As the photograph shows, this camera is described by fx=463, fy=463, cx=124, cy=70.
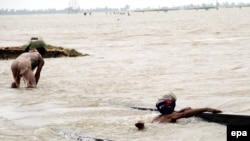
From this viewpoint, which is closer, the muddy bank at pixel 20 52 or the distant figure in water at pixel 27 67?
the distant figure in water at pixel 27 67

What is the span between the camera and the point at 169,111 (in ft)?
23.3

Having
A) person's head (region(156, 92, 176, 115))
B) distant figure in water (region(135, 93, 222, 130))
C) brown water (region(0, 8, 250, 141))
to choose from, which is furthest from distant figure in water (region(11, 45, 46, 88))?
person's head (region(156, 92, 176, 115))

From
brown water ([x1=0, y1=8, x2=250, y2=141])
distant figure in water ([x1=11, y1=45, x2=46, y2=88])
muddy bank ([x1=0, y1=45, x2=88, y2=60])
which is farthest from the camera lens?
muddy bank ([x1=0, y1=45, x2=88, y2=60])

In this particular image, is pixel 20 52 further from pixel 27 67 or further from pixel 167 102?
pixel 167 102

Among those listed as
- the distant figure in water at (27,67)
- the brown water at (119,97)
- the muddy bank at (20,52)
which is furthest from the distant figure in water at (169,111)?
the muddy bank at (20,52)

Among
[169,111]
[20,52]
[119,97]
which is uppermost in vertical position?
[169,111]

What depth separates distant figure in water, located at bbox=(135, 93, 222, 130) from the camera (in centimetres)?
692

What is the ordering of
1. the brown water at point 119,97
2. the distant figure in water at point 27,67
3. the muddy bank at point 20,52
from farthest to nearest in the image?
the muddy bank at point 20,52 < the distant figure in water at point 27,67 < the brown water at point 119,97

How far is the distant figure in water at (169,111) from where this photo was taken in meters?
6.92

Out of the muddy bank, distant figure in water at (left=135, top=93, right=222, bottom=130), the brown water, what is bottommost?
the muddy bank

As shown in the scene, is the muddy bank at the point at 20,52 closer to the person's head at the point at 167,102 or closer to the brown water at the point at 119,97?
the brown water at the point at 119,97

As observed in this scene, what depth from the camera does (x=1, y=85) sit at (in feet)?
41.1

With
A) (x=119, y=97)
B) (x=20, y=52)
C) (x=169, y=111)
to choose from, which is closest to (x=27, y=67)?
(x=119, y=97)

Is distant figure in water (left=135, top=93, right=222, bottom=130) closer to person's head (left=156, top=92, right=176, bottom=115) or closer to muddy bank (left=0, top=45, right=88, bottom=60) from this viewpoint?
person's head (left=156, top=92, right=176, bottom=115)
